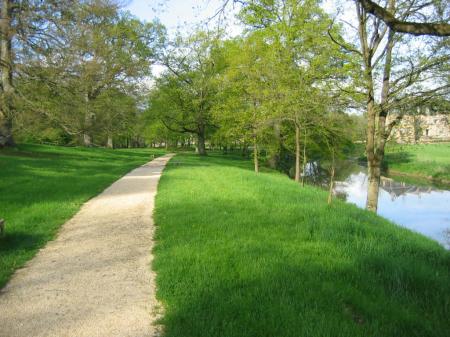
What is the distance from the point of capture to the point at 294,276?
4637mm

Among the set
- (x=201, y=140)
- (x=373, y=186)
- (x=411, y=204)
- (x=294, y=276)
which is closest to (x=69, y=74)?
(x=373, y=186)

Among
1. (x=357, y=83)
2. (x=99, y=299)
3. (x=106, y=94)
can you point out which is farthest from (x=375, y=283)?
(x=106, y=94)

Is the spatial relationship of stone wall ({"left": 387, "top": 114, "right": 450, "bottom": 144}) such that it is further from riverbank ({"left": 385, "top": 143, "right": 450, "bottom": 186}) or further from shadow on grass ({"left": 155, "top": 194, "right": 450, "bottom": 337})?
riverbank ({"left": 385, "top": 143, "right": 450, "bottom": 186})

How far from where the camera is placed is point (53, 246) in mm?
6105

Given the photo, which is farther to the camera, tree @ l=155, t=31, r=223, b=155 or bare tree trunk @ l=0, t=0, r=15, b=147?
tree @ l=155, t=31, r=223, b=155

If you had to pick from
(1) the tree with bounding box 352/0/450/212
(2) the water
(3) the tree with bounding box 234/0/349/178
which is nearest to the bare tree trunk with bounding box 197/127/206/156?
(2) the water

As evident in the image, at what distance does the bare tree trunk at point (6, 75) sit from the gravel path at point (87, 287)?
1073cm

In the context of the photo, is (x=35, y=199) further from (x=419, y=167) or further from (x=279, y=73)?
(x=419, y=167)

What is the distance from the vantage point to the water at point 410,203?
13461 mm

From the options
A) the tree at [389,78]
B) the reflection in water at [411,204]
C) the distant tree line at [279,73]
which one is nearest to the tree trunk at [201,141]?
the distant tree line at [279,73]

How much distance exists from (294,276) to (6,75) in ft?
62.9

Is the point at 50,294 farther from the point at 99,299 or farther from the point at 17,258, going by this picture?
the point at 17,258

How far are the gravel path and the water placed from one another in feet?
30.5

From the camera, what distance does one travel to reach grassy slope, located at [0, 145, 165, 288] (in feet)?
19.5
